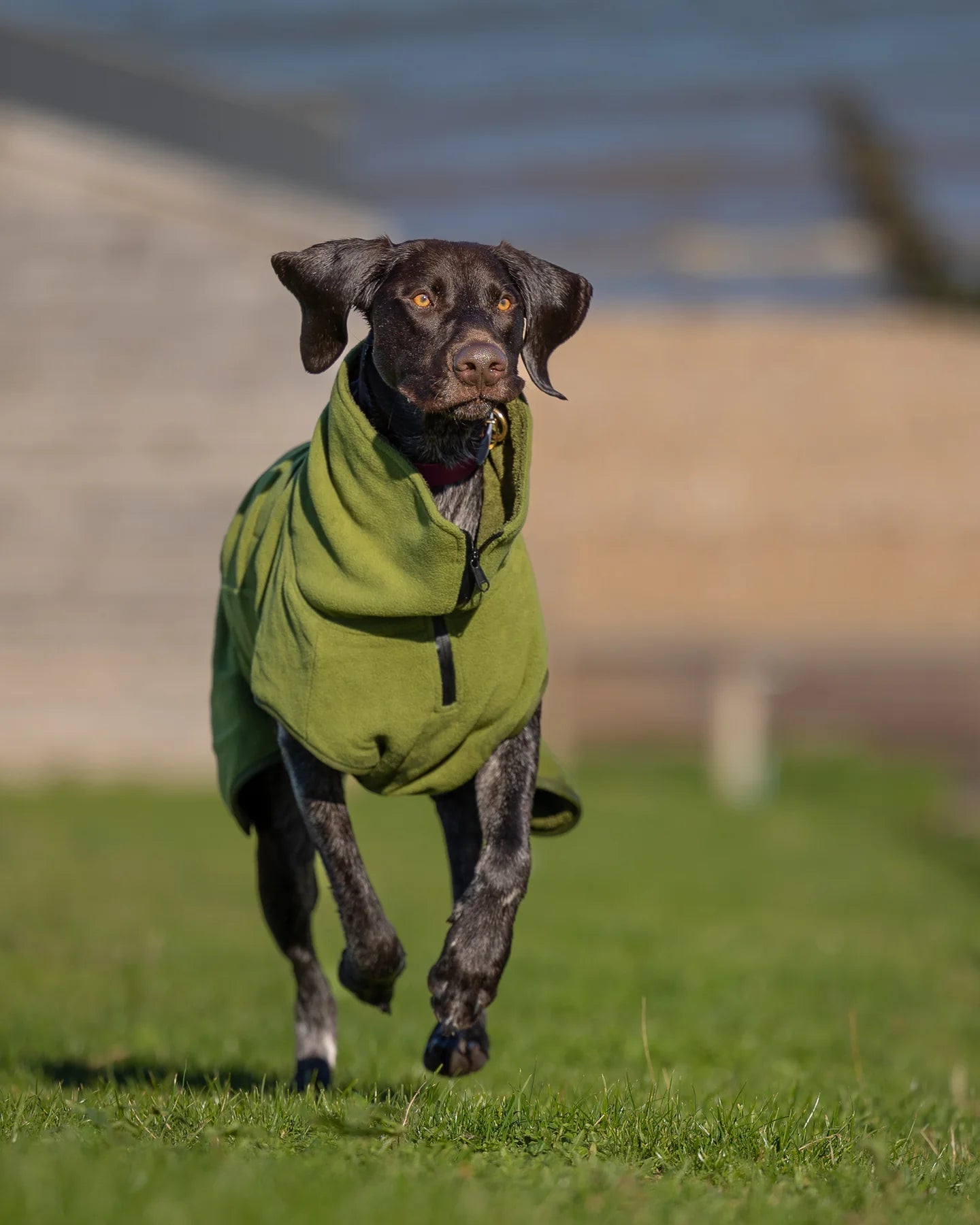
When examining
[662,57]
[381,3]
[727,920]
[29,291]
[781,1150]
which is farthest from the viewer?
[29,291]

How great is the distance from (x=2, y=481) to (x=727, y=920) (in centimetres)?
992

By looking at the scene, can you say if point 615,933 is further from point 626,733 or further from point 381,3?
point 626,733

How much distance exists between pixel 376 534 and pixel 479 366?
454mm

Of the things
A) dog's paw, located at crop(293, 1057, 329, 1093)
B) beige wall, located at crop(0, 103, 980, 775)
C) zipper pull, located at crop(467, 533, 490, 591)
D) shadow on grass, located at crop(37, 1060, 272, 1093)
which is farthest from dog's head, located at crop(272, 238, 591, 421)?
beige wall, located at crop(0, 103, 980, 775)

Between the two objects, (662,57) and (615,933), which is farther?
(662,57)

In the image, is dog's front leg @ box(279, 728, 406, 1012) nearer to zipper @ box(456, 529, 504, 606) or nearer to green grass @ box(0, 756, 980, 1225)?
green grass @ box(0, 756, 980, 1225)

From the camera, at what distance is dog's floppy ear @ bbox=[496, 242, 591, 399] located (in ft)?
15.1

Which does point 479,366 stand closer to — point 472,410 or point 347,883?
point 472,410

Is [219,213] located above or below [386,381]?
above

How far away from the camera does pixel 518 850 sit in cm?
444

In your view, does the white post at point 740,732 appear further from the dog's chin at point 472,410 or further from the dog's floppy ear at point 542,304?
the dog's chin at point 472,410

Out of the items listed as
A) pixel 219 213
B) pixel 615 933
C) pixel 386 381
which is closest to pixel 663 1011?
pixel 615 933

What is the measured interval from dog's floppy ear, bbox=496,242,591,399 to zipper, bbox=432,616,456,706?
2.25 ft

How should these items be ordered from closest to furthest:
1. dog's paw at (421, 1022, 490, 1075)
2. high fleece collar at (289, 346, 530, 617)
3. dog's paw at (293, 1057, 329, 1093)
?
high fleece collar at (289, 346, 530, 617) < dog's paw at (421, 1022, 490, 1075) < dog's paw at (293, 1057, 329, 1093)
